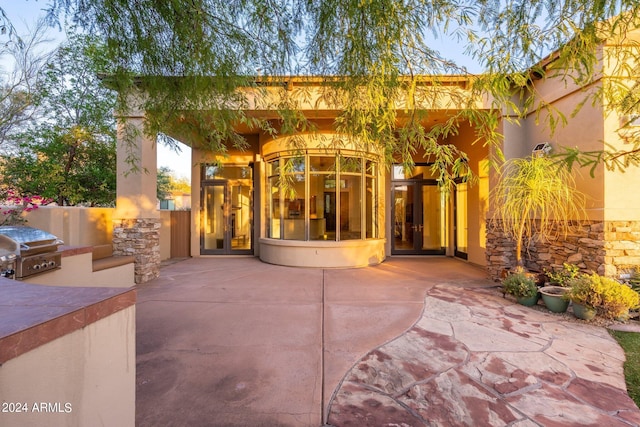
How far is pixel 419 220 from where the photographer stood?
28.5 feet

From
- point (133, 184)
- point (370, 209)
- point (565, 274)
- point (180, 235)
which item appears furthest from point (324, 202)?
point (180, 235)

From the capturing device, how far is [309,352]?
283 cm

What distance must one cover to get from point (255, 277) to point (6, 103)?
8015mm

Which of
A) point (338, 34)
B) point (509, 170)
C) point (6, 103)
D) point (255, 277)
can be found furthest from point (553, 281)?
point (6, 103)

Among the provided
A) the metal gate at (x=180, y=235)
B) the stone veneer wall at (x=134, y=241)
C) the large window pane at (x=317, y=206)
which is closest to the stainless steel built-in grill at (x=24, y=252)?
the stone veneer wall at (x=134, y=241)

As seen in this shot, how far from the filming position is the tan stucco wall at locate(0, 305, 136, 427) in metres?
0.89

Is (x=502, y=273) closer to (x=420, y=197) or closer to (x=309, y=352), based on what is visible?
(x=420, y=197)

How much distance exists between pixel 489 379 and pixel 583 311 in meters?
2.47

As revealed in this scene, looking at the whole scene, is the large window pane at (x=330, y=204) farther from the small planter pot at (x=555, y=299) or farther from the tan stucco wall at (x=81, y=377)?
the tan stucco wall at (x=81, y=377)

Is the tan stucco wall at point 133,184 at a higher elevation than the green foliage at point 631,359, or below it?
higher

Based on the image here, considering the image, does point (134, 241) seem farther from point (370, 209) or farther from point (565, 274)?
point (565, 274)

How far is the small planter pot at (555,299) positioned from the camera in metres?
3.97

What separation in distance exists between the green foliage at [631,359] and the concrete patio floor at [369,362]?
6 cm

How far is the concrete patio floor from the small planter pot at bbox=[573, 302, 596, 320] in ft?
0.59
